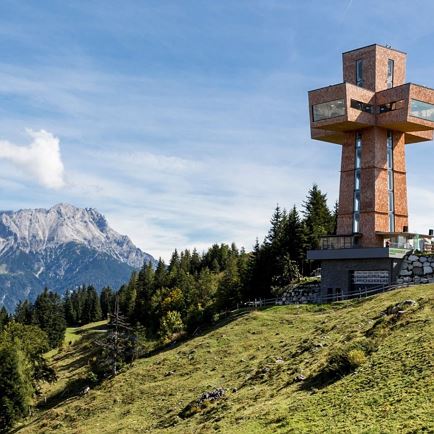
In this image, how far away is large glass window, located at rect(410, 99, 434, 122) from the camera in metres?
64.0

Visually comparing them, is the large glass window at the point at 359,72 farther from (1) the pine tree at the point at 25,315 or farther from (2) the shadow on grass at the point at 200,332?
(1) the pine tree at the point at 25,315

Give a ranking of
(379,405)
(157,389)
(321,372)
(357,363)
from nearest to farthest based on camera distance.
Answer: (379,405)
(357,363)
(321,372)
(157,389)

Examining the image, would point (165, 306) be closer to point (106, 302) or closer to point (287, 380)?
point (287, 380)

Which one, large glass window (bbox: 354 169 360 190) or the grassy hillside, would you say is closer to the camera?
the grassy hillside

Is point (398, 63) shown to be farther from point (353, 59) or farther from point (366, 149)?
point (366, 149)

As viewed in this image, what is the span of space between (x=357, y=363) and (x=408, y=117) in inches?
1565

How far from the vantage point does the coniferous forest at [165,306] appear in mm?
59812

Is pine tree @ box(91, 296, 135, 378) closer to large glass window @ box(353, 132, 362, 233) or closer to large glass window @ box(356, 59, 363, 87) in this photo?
large glass window @ box(353, 132, 362, 233)

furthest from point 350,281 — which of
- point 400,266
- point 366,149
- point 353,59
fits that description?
point 353,59

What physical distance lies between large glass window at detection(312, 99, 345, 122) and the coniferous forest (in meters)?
19.8

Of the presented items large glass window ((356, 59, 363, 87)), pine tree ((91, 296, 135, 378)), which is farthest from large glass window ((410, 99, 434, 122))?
pine tree ((91, 296, 135, 378))

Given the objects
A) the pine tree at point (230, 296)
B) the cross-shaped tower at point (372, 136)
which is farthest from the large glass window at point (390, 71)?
the pine tree at point (230, 296)

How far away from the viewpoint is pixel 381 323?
38906 millimetres

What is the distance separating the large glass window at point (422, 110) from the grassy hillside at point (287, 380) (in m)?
22.5
